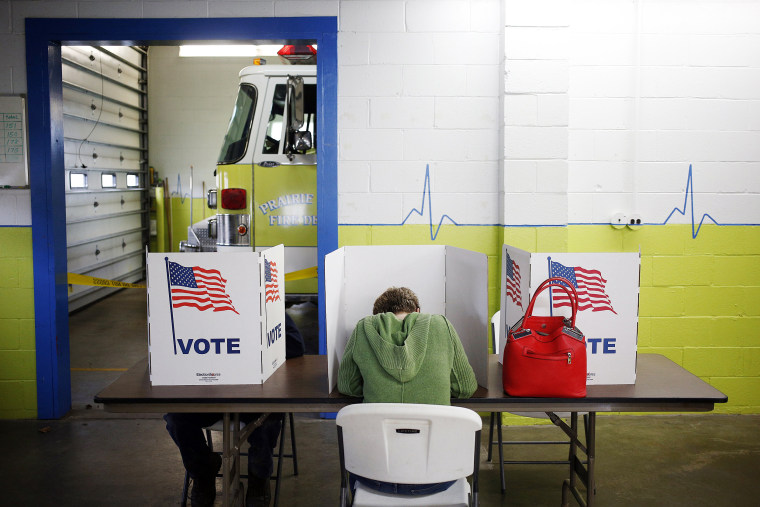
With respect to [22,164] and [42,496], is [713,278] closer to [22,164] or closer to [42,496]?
[42,496]

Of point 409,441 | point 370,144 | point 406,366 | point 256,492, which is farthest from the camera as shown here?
point 370,144

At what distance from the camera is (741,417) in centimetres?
436

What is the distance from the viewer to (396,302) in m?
2.76

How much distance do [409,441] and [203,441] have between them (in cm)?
124

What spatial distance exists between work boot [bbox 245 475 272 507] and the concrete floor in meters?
→ 0.13

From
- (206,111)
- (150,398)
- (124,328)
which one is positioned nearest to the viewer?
(150,398)

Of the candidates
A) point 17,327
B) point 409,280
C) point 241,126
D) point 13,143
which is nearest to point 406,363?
point 409,280

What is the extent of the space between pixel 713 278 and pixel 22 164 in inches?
176

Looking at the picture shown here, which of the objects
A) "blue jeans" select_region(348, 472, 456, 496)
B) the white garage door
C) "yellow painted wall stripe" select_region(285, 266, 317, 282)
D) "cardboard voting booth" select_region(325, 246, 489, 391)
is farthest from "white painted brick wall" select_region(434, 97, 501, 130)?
the white garage door

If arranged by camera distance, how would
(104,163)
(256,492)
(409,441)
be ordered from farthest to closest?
1. (104,163)
2. (256,492)
3. (409,441)

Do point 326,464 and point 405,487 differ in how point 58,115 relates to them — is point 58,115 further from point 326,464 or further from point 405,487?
point 405,487

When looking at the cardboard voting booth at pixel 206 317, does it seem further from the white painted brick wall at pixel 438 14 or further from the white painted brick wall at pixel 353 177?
the white painted brick wall at pixel 438 14

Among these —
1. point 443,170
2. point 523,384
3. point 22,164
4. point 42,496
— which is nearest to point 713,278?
point 443,170

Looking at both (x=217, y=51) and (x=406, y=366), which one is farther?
(x=217, y=51)
